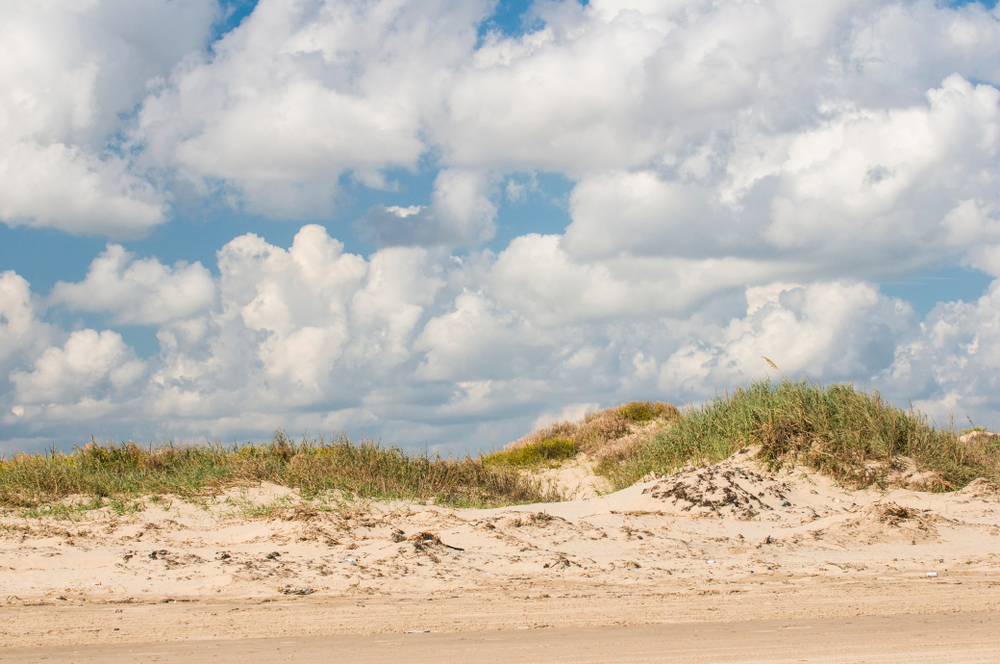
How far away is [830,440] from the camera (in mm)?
12117

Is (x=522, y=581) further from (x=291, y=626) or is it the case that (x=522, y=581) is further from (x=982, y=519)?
(x=982, y=519)

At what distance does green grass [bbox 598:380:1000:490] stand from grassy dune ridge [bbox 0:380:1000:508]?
2cm

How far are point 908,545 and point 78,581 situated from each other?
8.14 metres

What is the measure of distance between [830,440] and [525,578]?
284 inches

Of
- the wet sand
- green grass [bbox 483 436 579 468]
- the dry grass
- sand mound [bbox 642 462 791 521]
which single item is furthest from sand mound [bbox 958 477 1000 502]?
green grass [bbox 483 436 579 468]

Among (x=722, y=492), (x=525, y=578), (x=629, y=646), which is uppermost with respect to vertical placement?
(x=722, y=492)

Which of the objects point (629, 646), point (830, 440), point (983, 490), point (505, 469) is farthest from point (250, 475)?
point (983, 490)

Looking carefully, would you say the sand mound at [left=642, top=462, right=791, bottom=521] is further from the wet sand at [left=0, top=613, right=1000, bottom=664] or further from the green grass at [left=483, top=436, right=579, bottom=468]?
the green grass at [left=483, top=436, right=579, bottom=468]

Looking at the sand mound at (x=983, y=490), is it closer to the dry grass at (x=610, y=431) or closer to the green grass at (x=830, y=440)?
the green grass at (x=830, y=440)

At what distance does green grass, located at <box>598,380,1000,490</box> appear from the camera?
1181 centimetres

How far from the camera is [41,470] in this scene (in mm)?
11328

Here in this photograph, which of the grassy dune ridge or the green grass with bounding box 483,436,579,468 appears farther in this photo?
the green grass with bounding box 483,436,579,468

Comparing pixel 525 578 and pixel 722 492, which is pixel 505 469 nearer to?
pixel 722 492

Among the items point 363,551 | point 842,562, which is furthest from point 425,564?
point 842,562
